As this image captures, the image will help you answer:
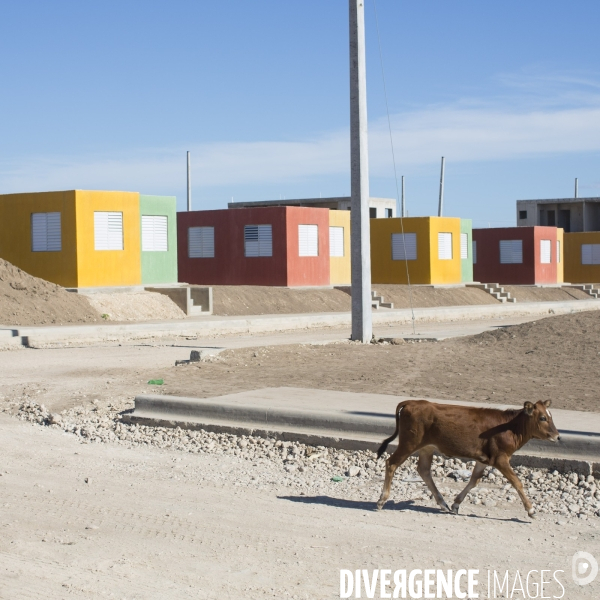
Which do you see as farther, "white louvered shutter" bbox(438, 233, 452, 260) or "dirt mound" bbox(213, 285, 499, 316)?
"white louvered shutter" bbox(438, 233, 452, 260)

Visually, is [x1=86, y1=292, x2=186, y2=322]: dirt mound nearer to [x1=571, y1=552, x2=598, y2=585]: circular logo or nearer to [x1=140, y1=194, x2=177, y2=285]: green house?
[x1=140, y1=194, x2=177, y2=285]: green house

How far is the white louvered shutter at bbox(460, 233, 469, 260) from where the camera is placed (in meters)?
47.3

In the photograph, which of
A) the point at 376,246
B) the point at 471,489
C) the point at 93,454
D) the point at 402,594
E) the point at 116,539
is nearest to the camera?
the point at 402,594

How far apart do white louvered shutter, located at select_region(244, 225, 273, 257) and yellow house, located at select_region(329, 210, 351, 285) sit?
9.94 ft

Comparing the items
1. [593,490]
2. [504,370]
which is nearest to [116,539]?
[593,490]

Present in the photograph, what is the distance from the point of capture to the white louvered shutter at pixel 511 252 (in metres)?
52.6

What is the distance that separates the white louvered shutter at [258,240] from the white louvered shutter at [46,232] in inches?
390

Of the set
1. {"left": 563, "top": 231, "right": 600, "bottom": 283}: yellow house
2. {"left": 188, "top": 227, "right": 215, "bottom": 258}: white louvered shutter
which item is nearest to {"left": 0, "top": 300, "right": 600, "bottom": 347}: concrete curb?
{"left": 188, "top": 227, "right": 215, "bottom": 258}: white louvered shutter

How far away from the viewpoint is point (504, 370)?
41.7 feet

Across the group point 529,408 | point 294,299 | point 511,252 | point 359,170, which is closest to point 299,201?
point 511,252

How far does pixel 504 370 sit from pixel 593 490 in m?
5.21

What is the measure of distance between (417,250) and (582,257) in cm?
1779

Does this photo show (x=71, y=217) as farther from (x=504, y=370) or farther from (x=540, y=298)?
(x=540, y=298)

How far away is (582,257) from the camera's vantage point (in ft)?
192
